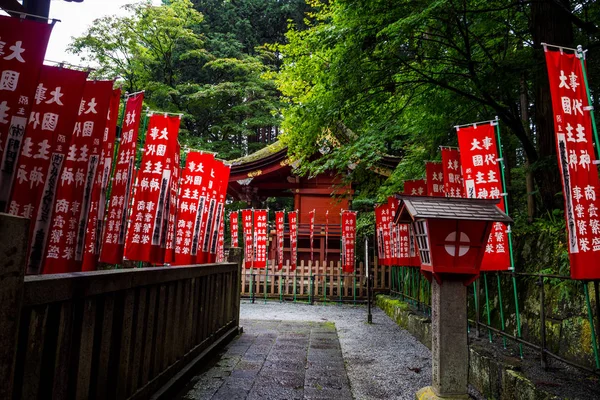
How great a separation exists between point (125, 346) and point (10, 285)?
62.5 inches

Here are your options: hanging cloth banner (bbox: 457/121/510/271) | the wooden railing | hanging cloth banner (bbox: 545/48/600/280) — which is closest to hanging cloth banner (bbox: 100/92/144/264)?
the wooden railing

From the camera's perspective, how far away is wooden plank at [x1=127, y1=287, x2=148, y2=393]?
296 centimetres

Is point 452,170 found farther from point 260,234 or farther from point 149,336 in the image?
point 260,234

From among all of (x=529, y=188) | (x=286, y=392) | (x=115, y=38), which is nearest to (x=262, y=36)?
(x=115, y=38)

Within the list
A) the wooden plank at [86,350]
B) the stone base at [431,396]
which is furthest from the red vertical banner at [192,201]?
the wooden plank at [86,350]

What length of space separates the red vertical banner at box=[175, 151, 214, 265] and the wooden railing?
3.82 m

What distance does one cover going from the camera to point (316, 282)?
13164 millimetres

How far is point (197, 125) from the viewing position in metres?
22.5

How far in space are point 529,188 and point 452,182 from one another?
3609 millimetres

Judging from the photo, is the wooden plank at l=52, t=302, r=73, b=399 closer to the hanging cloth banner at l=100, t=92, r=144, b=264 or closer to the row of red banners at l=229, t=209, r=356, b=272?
the hanging cloth banner at l=100, t=92, r=144, b=264

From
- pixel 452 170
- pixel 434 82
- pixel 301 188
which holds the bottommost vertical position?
pixel 452 170

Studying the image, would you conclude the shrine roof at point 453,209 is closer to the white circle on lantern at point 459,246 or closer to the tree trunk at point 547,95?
the white circle on lantern at point 459,246

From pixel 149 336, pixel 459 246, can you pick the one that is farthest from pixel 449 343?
pixel 149 336

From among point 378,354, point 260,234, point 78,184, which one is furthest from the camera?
point 260,234
